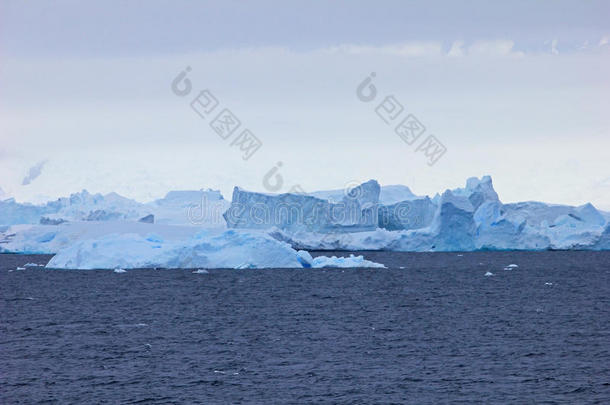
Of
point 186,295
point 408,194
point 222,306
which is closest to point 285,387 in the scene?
point 222,306

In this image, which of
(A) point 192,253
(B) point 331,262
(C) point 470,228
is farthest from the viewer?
(C) point 470,228

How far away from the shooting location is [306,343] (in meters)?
16.6

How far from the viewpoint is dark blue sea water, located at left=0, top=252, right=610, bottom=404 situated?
12.1 meters

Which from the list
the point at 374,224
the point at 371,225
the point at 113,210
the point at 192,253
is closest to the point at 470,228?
the point at 374,224

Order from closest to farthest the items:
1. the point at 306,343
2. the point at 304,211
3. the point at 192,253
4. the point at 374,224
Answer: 1. the point at 306,343
2. the point at 192,253
3. the point at 304,211
4. the point at 374,224

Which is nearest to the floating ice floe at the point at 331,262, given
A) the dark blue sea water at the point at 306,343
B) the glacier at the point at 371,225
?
the dark blue sea water at the point at 306,343

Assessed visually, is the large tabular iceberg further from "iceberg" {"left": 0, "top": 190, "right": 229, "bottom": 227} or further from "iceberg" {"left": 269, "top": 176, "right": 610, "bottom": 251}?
"iceberg" {"left": 0, "top": 190, "right": 229, "bottom": 227}

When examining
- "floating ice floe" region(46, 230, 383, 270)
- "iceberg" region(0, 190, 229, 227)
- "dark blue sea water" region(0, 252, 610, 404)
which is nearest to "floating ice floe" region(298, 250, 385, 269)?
"floating ice floe" region(46, 230, 383, 270)

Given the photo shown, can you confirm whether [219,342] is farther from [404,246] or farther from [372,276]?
[404,246]

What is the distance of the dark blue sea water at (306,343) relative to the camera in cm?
1205

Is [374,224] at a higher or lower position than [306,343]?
higher

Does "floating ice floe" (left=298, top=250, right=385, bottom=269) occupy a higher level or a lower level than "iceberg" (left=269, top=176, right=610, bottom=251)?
lower

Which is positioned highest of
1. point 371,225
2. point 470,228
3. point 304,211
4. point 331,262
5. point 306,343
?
point 304,211

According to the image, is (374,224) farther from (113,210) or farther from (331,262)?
(113,210)
